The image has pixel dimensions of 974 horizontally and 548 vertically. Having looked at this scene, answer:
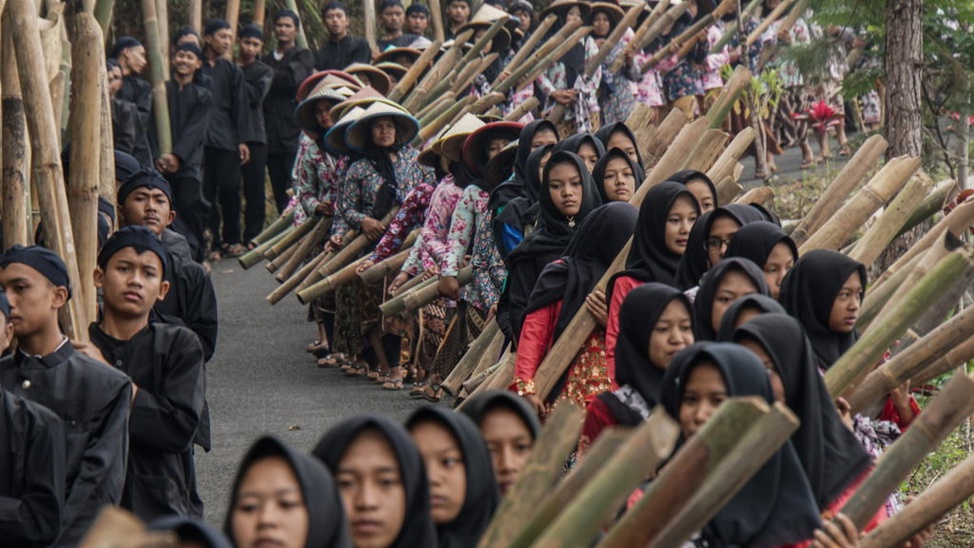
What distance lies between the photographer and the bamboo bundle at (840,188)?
749 centimetres

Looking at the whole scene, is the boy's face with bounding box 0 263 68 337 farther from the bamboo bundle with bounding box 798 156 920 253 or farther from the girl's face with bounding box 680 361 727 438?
the bamboo bundle with bounding box 798 156 920 253

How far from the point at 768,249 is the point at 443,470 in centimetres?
248

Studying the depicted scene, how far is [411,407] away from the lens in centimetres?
1004

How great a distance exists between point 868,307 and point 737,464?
3064mm

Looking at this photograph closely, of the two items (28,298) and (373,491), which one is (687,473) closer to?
(373,491)

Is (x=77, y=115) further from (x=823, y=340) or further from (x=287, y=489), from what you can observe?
(x=287, y=489)

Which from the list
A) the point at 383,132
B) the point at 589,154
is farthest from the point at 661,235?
the point at 383,132

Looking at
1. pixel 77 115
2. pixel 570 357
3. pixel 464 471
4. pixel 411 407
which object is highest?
pixel 77 115

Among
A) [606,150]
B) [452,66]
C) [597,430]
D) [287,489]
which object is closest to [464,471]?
[287,489]

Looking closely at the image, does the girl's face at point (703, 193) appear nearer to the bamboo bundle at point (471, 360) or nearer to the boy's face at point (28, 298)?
the bamboo bundle at point (471, 360)

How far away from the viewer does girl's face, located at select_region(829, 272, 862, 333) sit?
5629 mm

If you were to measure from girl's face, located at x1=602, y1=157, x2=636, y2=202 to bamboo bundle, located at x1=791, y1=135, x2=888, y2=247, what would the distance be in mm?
796

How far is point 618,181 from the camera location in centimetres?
805

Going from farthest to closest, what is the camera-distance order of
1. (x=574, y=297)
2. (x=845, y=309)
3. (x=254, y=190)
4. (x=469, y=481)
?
1. (x=254, y=190)
2. (x=574, y=297)
3. (x=845, y=309)
4. (x=469, y=481)
